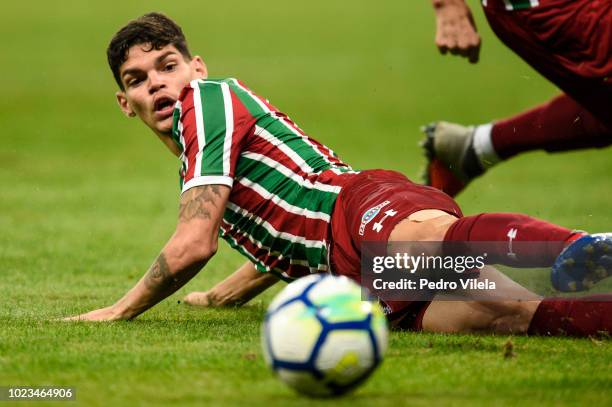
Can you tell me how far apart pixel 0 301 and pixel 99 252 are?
2.33 meters

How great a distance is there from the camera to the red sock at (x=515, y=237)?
4.85 metres

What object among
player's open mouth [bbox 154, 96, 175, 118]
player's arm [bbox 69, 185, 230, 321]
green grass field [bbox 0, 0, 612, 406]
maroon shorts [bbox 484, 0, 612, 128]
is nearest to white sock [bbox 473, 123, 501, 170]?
green grass field [bbox 0, 0, 612, 406]

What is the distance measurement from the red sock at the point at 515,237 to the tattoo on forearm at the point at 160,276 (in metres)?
1.30

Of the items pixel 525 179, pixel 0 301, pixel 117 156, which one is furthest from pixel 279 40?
pixel 0 301

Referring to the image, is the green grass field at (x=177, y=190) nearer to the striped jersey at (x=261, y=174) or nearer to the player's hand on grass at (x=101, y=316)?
the player's hand on grass at (x=101, y=316)

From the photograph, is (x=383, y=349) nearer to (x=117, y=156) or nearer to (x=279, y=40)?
(x=117, y=156)

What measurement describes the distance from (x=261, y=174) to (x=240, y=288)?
99cm

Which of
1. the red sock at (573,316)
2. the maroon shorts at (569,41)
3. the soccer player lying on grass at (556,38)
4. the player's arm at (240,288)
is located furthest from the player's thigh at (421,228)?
the player's arm at (240,288)

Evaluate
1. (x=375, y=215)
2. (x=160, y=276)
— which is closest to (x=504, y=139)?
(x=375, y=215)

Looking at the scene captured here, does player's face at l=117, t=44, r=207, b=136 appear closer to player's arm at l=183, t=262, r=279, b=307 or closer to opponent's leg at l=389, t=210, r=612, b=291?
player's arm at l=183, t=262, r=279, b=307

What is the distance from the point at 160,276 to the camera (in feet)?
16.6

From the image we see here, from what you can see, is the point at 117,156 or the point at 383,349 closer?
the point at 383,349

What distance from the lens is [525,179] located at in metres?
13.4
